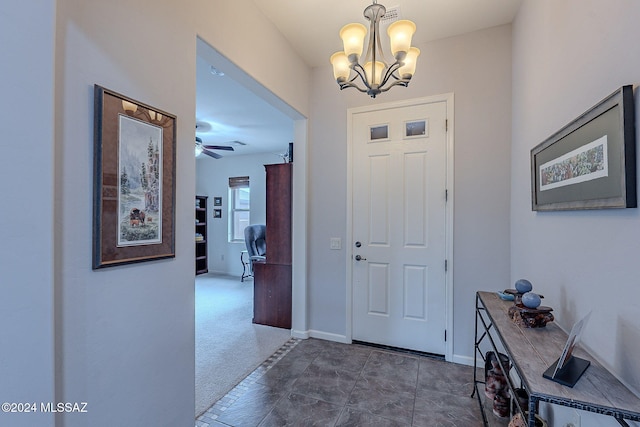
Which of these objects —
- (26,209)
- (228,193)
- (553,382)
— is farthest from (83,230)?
(228,193)

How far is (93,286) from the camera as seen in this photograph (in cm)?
115

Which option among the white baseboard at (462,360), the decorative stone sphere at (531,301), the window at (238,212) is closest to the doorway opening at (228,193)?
the window at (238,212)

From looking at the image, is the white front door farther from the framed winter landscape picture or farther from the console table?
the framed winter landscape picture

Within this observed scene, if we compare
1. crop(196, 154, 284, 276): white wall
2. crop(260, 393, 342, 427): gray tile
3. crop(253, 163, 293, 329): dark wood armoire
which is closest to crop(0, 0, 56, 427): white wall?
crop(260, 393, 342, 427): gray tile

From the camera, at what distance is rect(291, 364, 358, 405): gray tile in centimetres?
207

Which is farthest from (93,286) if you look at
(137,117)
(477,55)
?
(477,55)

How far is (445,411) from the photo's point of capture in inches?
75.0

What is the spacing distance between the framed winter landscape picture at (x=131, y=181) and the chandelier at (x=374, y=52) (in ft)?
3.56

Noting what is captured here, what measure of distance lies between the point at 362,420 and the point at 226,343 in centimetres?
168

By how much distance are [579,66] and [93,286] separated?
7.54 ft

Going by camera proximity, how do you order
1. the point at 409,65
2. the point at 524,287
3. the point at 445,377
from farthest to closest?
the point at 445,377 → the point at 409,65 → the point at 524,287

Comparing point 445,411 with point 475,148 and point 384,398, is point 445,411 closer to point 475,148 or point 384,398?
point 384,398

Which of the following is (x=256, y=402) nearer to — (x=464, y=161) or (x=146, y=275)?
(x=146, y=275)

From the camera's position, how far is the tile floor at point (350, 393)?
72.2 inches
